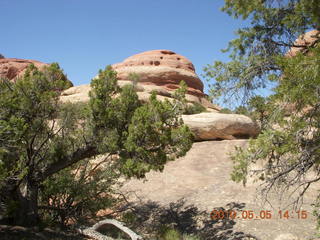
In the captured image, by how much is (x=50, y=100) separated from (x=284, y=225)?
767cm

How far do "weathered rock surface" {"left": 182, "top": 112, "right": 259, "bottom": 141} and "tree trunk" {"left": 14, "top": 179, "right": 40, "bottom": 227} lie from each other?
11.7m

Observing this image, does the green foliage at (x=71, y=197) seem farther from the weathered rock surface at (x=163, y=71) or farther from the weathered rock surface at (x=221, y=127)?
the weathered rock surface at (x=163, y=71)

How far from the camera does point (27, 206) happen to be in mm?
8281

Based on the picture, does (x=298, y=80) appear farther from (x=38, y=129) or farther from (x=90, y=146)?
(x=38, y=129)

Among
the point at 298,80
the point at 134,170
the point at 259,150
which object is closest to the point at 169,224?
the point at 134,170

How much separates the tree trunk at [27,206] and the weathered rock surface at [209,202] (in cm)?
373

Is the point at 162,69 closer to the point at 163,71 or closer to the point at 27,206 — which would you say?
the point at 163,71

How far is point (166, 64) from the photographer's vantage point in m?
44.1

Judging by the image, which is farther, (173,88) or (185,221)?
(173,88)

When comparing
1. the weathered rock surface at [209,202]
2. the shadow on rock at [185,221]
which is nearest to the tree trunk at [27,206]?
the shadow on rock at [185,221]

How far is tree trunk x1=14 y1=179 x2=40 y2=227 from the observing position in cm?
818

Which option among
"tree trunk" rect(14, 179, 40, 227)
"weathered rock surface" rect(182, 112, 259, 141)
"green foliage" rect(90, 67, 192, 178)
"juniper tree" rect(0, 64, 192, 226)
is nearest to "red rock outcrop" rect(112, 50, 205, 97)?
"weathered rock surface" rect(182, 112, 259, 141)
